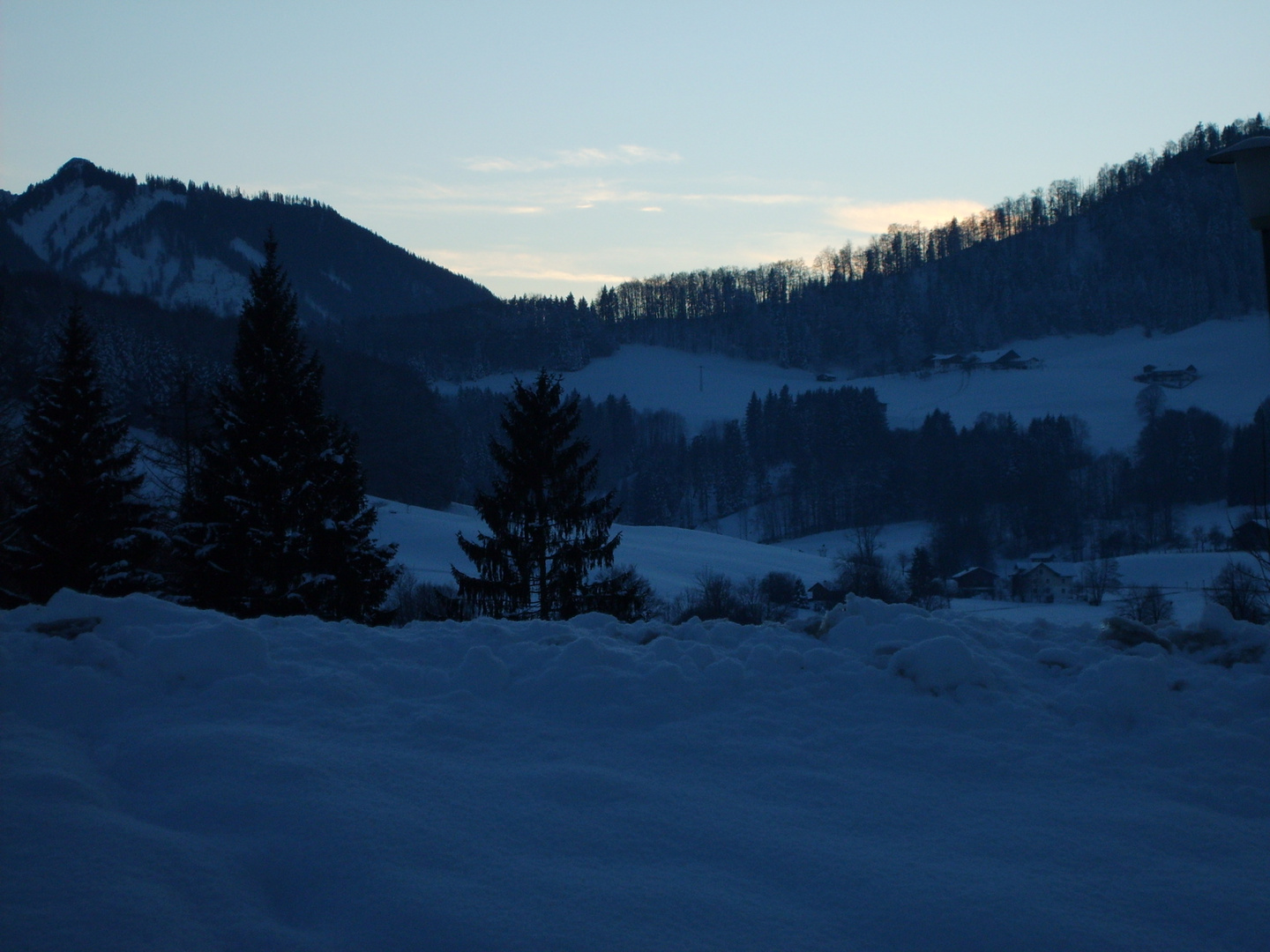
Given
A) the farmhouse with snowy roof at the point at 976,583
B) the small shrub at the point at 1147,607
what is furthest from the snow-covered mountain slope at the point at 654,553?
the small shrub at the point at 1147,607

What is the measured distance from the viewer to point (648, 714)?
173 inches

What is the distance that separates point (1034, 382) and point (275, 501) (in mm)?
117375

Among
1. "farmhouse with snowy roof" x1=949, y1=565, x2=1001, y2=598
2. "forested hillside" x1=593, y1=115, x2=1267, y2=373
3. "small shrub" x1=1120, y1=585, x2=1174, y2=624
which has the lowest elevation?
"farmhouse with snowy roof" x1=949, y1=565, x2=1001, y2=598

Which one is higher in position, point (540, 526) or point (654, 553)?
point (540, 526)

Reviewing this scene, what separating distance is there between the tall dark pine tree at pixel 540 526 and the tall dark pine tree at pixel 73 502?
6735 millimetres

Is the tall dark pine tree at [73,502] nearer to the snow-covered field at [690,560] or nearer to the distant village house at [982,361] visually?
the snow-covered field at [690,560]

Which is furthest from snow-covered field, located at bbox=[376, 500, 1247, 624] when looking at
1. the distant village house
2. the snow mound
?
the distant village house

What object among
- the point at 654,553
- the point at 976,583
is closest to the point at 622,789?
the point at 654,553

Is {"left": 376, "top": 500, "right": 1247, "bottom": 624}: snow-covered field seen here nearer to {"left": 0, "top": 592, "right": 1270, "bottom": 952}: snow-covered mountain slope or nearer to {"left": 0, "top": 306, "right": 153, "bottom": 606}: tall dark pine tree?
{"left": 0, "top": 306, "right": 153, "bottom": 606}: tall dark pine tree

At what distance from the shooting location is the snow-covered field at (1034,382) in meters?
102

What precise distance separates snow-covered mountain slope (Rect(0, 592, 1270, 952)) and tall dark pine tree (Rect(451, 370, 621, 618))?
1129 centimetres

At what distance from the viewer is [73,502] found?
17031 mm

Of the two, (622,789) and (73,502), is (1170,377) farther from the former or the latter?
(622,789)

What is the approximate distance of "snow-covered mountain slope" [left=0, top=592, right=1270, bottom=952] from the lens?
2.67m
